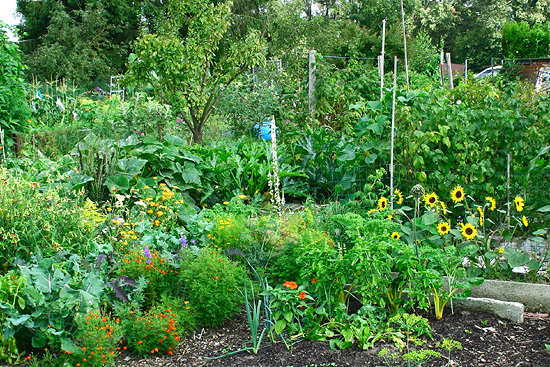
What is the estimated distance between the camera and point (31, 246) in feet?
10.9

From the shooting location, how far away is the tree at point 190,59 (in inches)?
263

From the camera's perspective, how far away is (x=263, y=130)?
8.56m

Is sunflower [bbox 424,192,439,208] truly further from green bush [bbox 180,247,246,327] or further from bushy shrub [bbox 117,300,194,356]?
bushy shrub [bbox 117,300,194,356]

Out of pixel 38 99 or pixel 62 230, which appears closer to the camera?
pixel 62 230

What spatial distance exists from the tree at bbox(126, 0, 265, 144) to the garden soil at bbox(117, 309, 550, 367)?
450 cm

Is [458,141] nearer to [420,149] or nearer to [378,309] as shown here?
[420,149]

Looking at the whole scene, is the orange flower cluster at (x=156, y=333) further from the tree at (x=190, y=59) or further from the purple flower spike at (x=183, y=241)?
the tree at (x=190, y=59)

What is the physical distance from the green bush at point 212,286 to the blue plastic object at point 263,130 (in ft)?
17.9

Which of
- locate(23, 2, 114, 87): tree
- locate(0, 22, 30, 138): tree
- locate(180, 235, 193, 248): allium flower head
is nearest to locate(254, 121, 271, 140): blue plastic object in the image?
locate(0, 22, 30, 138): tree

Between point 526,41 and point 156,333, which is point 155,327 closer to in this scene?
point 156,333

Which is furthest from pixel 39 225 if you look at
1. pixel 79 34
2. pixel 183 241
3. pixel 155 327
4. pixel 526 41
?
pixel 79 34

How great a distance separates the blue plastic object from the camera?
8.40 meters

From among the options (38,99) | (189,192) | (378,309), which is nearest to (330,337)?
(378,309)

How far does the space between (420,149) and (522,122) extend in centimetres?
75
